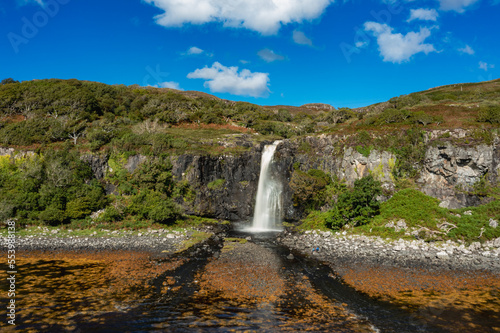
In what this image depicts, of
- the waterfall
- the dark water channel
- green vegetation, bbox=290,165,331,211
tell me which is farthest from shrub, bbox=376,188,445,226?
the dark water channel

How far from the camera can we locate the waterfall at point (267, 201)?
3074 cm

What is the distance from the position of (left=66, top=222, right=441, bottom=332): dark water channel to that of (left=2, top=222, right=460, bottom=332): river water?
0.04m

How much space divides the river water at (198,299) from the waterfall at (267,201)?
11.8 metres

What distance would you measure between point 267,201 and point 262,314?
21116 mm

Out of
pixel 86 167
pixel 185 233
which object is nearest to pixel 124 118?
pixel 86 167

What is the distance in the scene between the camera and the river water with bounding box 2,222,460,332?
10.2 m

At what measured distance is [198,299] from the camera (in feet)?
41.4

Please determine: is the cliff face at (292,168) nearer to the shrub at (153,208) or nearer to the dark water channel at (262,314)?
the shrub at (153,208)

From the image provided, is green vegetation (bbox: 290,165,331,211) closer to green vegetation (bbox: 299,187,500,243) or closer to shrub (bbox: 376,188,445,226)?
green vegetation (bbox: 299,187,500,243)

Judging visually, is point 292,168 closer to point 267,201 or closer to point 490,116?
point 267,201

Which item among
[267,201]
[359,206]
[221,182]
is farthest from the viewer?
[221,182]

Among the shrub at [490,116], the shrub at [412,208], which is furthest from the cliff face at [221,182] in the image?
the shrub at [490,116]

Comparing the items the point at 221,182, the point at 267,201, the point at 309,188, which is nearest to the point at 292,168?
the point at 309,188

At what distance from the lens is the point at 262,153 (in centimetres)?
3541
